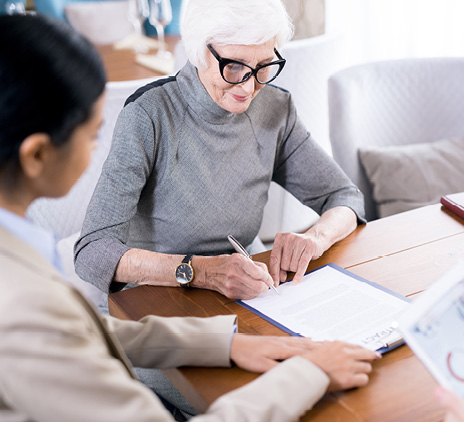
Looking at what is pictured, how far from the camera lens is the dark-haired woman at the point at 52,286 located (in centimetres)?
60

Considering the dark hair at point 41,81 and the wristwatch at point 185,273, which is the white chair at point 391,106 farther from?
the dark hair at point 41,81

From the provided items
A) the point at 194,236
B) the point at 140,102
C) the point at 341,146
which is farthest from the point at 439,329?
the point at 341,146

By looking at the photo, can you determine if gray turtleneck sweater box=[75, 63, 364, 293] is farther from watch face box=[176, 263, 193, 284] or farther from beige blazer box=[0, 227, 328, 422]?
beige blazer box=[0, 227, 328, 422]

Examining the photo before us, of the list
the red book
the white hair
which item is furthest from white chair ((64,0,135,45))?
the red book

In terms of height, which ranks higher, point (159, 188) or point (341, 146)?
point (159, 188)

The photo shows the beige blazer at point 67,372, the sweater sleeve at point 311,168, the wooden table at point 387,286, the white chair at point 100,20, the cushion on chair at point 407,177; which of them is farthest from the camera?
the white chair at point 100,20

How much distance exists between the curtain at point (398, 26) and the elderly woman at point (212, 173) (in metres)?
1.25

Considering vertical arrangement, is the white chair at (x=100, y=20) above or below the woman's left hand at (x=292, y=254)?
above

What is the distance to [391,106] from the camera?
2176mm

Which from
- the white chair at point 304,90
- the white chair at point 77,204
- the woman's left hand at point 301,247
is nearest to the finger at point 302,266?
the woman's left hand at point 301,247

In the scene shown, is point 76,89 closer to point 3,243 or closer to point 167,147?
point 3,243

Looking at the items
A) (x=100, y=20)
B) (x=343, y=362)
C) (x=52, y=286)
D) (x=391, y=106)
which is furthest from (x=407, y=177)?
(x=100, y=20)

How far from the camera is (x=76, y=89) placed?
0.67 m

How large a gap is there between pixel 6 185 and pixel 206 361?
0.44 metres
